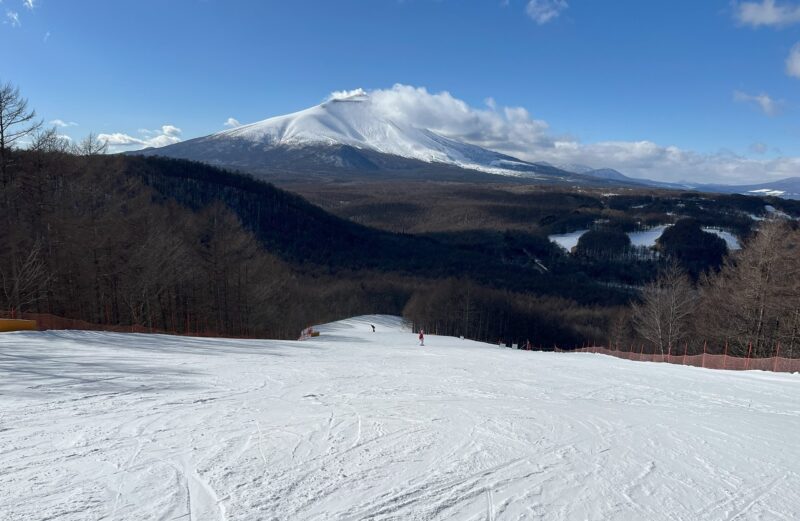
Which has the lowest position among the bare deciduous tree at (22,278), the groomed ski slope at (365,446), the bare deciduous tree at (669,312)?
the bare deciduous tree at (669,312)

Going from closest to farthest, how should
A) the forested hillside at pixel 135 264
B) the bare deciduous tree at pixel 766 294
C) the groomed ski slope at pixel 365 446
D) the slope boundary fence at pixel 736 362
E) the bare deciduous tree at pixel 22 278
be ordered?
the groomed ski slope at pixel 365 446, the slope boundary fence at pixel 736 362, the bare deciduous tree at pixel 22 278, the forested hillside at pixel 135 264, the bare deciduous tree at pixel 766 294

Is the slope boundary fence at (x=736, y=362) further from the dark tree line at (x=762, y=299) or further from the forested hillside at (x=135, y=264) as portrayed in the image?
the forested hillside at (x=135, y=264)

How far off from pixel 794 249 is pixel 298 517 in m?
32.6

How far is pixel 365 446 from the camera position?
7359 millimetres

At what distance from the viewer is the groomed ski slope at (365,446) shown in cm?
540

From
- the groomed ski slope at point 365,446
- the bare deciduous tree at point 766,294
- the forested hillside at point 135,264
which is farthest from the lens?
the bare deciduous tree at point 766,294

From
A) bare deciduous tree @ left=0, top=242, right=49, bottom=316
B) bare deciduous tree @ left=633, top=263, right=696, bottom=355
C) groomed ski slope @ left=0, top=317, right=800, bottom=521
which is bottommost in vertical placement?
bare deciduous tree @ left=633, top=263, right=696, bottom=355

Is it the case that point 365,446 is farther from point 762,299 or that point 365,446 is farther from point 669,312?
point 669,312

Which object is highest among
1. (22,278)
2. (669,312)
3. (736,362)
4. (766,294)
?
(22,278)

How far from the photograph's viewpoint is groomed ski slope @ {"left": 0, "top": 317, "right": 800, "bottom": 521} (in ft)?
17.7

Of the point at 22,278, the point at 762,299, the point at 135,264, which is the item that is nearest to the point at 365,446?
the point at 22,278

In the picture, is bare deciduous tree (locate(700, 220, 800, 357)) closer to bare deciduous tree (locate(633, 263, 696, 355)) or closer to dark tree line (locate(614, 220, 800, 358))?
dark tree line (locate(614, 220, 800, 358))

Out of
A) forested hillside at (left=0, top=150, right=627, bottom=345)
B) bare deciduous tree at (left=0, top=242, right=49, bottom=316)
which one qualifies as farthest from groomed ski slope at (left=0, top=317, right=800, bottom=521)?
forested hillside at (left=0, top=150, right=627, bottom=345)

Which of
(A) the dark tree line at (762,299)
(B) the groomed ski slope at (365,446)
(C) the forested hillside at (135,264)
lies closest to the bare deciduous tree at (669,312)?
(A) the dark tree line at (762,299)
